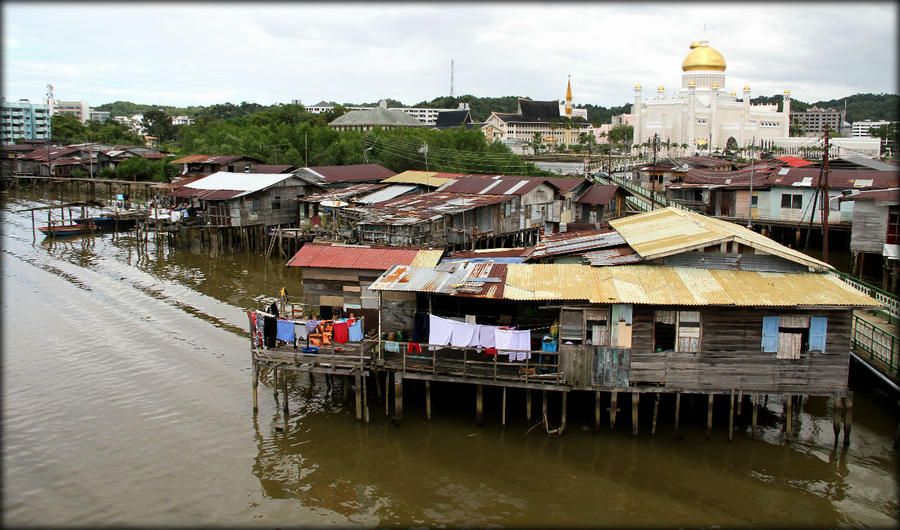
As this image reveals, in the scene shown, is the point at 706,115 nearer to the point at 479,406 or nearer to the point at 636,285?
the point at 636,285

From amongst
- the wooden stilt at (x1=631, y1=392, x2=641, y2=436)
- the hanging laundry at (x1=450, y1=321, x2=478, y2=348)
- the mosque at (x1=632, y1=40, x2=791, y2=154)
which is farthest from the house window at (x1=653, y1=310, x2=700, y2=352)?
the mosque at (x1=632, y1=40, x2=791, y2=154)

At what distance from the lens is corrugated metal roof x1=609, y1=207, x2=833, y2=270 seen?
16484 millimetres

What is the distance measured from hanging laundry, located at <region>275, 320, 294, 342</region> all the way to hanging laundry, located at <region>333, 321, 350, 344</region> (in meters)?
1.17

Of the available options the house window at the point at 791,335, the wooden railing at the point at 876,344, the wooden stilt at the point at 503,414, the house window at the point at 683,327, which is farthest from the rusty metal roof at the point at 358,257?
the wooden railing at the point at 876,344

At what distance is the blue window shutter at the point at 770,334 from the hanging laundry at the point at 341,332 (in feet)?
34.3

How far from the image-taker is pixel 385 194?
132 ft

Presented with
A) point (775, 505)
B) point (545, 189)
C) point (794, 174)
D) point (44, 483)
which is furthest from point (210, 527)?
point (794, 174)

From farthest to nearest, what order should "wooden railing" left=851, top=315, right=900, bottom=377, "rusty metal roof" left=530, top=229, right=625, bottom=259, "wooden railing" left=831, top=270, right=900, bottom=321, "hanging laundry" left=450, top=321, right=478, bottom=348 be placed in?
"wooden railing" left=831, top=270, right=900, bottom=321, "rusty metal roof" left=530, top=229, right=625, bottom=259, "wooden railing" left=851, top=315, right=900, bottom=377, "hanging laundry" left=450, top=321, right=478, bottom=348

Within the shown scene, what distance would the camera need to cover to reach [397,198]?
3875 centimetres

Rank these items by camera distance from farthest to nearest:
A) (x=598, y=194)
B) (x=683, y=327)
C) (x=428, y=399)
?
(x=598, y=194), (x=428, y=399), (x=683, y=327)

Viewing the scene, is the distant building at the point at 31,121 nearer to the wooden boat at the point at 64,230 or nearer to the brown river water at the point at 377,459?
the wooden boat at the point at 64,230

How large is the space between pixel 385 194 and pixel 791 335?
2837 cm

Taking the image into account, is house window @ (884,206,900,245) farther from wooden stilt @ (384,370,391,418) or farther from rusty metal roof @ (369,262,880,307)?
wooden stilt @ (384,370,391,418)

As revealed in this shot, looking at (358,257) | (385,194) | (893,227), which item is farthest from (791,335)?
(385,194)
